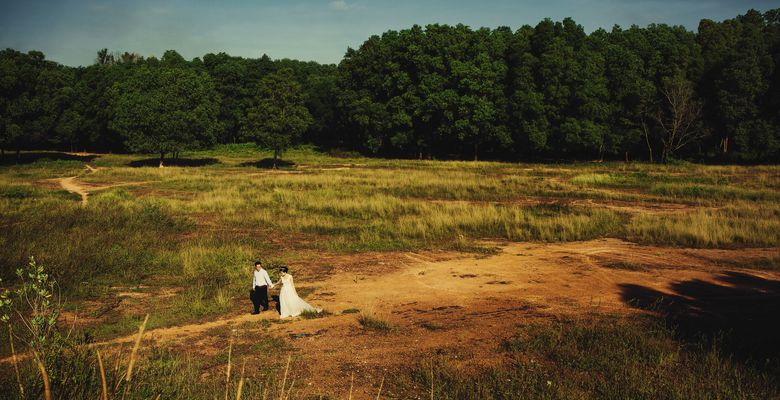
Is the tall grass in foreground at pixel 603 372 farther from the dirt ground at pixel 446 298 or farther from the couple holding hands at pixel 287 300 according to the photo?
the couple holding hands at pixel 287 300

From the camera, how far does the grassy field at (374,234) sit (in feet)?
25.2

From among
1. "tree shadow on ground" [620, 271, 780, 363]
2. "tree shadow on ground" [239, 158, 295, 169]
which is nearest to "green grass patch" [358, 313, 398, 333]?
"tree shadow on ground" [620, 271, 780, 363]

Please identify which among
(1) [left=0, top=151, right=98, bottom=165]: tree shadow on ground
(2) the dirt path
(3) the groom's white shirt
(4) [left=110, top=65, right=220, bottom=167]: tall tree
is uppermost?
(4) [left=110, top=65, right=220, bottom=167]: tall tree

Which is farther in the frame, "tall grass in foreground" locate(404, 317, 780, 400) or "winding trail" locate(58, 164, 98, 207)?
"winding trail" locate(58, 164, 98, 207)

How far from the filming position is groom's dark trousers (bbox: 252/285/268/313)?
37.8 feet

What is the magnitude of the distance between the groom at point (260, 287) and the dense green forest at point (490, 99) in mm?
42601

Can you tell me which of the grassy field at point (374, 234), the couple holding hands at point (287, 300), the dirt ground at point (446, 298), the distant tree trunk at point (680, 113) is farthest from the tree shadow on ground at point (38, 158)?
the distant tree trunk at point (680, 113)

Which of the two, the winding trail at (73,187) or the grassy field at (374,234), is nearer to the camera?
the grassy field at (374,234)

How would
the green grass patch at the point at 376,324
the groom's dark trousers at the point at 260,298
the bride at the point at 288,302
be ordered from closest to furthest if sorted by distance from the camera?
the green grass patch at the point at 376,324 < the bride at the point at 288,302 < the groom's dark trousers at the point at 260,298

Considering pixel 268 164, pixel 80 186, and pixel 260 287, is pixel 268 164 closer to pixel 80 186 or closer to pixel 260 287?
pixel 80 186

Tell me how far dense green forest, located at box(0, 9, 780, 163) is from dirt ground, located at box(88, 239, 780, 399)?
40369 millimetres

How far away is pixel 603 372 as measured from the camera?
7902 millimetres

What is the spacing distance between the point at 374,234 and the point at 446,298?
7.62 metres

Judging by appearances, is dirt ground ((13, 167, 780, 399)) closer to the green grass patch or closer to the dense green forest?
the green grass patch
